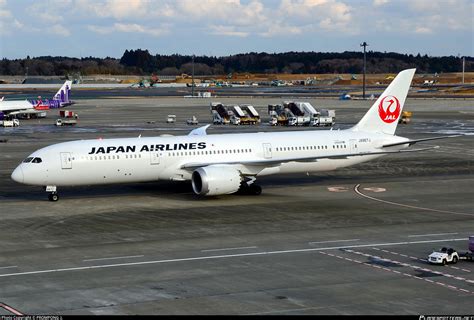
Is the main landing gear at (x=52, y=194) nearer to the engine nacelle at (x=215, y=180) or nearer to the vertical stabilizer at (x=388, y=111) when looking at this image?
the engine nacelle at (x=215, y=180)

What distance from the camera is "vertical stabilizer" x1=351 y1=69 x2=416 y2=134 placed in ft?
186

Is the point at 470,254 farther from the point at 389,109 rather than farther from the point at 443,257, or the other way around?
the point at 389,109

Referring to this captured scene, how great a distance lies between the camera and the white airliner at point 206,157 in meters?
48.7

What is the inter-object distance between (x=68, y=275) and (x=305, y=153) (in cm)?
2509

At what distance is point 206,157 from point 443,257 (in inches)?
856

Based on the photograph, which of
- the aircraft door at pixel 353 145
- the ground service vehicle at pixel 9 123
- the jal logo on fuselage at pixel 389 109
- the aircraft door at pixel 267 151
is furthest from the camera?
the ground service vehicle at pixel 9 123

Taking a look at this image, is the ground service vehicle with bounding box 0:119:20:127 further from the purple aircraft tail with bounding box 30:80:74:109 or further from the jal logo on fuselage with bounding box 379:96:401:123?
the jal logo on fuselage with bounding box 379:96:401:123

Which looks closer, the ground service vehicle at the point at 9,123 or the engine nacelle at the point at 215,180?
the engine nacelle at the point at 215,180

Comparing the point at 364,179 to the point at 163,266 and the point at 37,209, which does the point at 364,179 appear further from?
the point at 163,266

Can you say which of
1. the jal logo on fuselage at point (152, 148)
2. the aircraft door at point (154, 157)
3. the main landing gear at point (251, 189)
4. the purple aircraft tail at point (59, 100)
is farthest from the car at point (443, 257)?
the purple aircraft tail at point (59, 100)

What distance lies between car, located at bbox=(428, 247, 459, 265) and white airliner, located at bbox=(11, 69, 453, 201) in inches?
709

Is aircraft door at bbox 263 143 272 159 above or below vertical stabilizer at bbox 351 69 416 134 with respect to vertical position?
below

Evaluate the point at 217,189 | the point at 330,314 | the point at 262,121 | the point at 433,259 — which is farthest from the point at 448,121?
the point at 330,314

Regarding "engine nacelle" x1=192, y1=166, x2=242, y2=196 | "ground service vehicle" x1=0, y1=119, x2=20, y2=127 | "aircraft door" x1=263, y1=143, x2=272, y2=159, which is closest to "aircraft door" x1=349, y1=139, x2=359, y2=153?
"aircraft door" x1=263, y1=143, x2=272, y2=159
